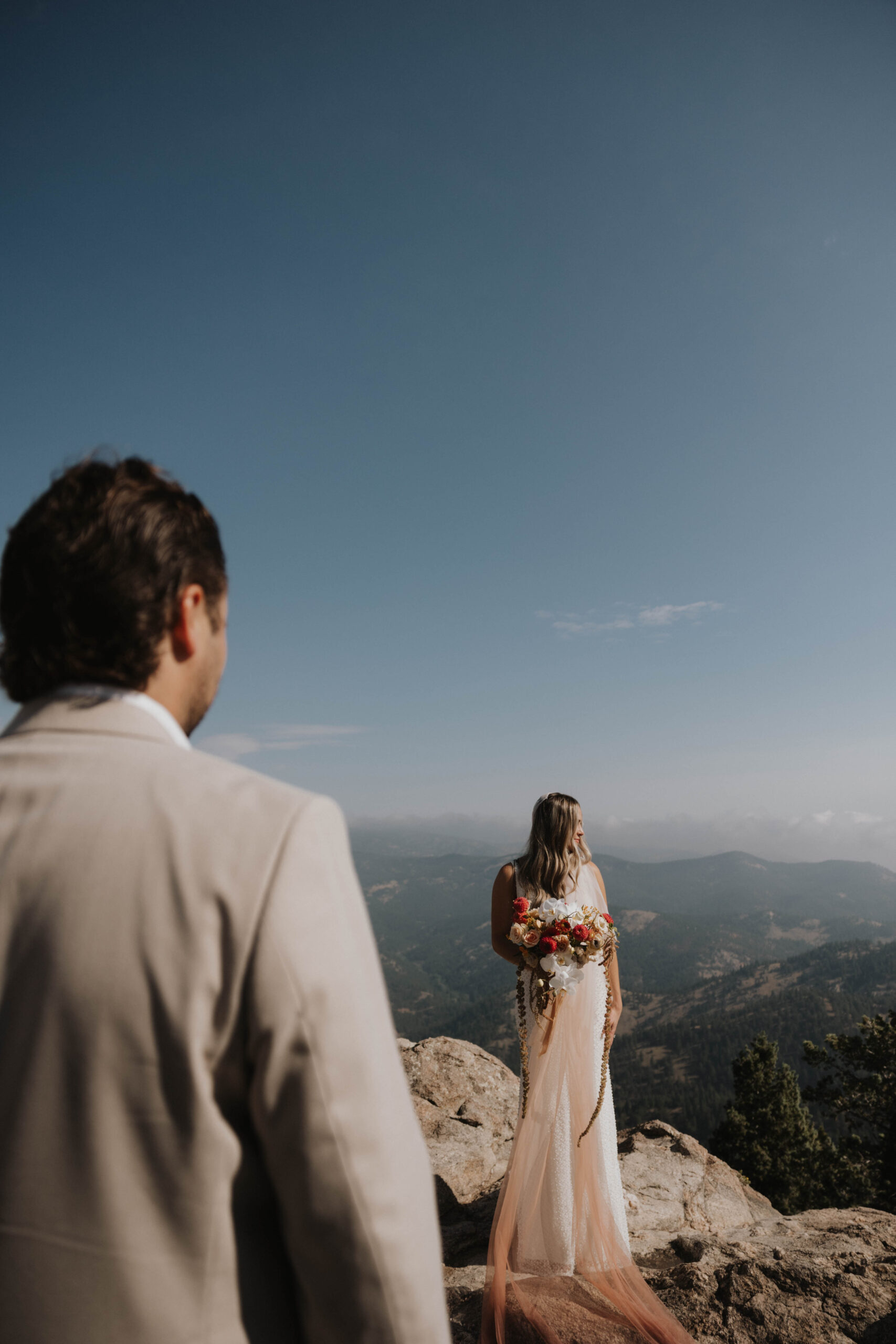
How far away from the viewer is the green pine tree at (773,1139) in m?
29.0

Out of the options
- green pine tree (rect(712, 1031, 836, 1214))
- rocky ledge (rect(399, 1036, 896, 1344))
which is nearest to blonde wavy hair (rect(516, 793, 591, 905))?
rocky ledge (rect(399, 1036, 896, 1344))

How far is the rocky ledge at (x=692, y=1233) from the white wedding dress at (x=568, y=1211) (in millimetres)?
250

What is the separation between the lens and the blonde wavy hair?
230 inches

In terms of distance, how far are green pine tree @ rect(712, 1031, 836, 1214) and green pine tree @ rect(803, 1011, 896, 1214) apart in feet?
18.9

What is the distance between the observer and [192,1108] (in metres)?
1.07

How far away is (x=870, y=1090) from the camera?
75.5 ft

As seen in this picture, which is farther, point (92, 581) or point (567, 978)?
point (567, 978)

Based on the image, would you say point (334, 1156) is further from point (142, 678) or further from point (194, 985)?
point (142, 678)

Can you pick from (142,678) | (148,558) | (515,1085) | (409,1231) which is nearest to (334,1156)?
(409,1231)

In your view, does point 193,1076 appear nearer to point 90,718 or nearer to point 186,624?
point 90,718

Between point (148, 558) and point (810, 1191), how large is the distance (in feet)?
146

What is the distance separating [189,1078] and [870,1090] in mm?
32109

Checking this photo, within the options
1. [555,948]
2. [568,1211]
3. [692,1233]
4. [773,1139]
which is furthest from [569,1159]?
[773,1139]

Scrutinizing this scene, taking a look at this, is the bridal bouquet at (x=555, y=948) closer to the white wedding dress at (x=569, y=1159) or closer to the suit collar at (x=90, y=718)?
the white wedding dress at (x=569, y=1159)
